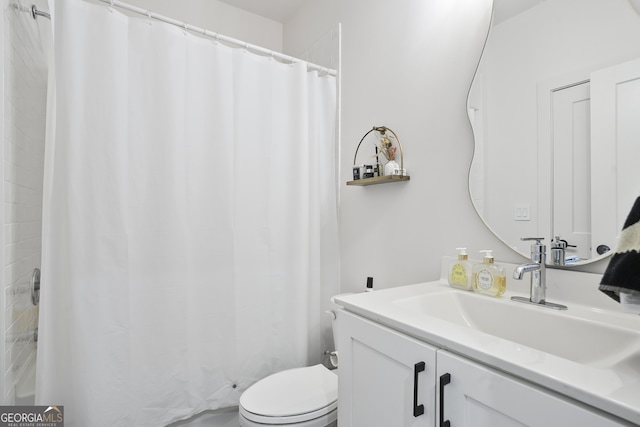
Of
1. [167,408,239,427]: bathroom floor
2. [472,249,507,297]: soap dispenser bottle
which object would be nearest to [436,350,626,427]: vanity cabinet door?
[472,249,507,297]: soap dispenser bottle

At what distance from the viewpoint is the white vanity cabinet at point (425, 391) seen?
1.73ft

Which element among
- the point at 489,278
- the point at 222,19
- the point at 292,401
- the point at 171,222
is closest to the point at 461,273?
the point at 489,278

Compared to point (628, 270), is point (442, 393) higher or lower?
lower

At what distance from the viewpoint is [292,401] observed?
126 cm

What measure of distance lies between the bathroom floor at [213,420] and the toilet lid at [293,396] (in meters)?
0.47

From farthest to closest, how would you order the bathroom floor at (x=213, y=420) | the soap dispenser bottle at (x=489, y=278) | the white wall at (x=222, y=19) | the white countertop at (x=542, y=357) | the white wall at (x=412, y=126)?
1. the white wall at (x=222, y=19)
2. the bathroom floor at (x=213, y=420)
3. the white wall at (x=412, y=126)
4. the soap dispenser bottle at (x=489, y=278)
5. the white countertop at (x=542, y=357)

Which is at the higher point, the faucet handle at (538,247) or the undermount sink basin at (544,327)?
the faucet handle at (538,247)

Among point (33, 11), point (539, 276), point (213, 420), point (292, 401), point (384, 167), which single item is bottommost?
point (213, 420)

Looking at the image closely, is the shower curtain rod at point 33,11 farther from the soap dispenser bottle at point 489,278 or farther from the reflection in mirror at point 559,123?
the soap dispenser bottle at point 489,278

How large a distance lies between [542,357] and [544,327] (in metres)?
0.34

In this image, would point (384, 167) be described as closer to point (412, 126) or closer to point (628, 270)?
point (412, 126)

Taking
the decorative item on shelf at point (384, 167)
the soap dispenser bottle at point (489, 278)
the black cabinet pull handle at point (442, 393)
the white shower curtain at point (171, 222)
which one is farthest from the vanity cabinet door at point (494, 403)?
the white shower curtain at point (171, 222)

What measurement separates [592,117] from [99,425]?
2043 mm

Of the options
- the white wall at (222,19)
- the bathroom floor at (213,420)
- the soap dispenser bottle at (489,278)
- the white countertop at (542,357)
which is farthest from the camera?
the white wall at (222,19)
